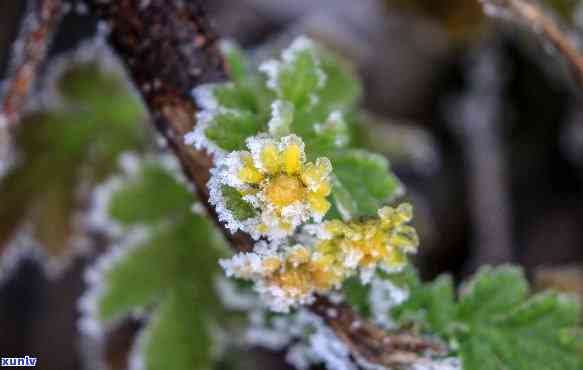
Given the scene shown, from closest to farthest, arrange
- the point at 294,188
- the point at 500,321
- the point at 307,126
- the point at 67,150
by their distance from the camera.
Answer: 1. the point at 294,188
2. the point at 307,126
3. the point at 500,321
4. the point at 67,150

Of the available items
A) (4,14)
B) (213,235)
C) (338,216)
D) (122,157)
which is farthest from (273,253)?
(4,14)

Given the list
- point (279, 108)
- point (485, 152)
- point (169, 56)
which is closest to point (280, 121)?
point (279, 108)

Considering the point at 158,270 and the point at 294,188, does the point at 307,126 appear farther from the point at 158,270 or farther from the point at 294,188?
the point at 158,270

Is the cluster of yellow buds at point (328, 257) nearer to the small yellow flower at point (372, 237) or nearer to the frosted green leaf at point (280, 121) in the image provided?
the small yellow flower at point (372, 237)

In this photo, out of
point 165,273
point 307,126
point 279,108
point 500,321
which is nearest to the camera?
point 279,108

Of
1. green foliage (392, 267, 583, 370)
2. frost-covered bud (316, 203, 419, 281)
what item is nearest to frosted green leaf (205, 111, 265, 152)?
frost-covered bud (316, 203, 419, 281)
